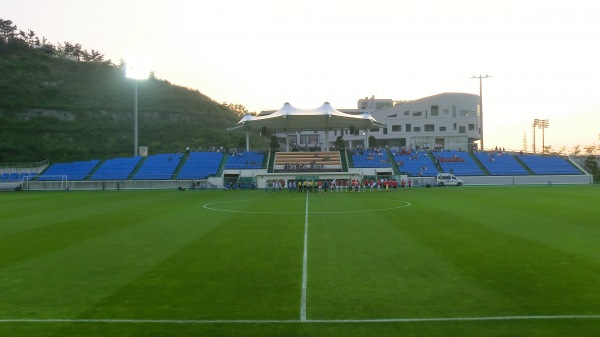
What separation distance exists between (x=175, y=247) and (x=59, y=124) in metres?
85.2

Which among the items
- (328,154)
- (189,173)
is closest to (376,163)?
(328,154)

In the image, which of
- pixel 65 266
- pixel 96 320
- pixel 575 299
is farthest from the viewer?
pixel 65 266

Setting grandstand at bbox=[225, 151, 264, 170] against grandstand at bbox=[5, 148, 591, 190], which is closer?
grandstand at bbox=[5, 148, 591, 190]

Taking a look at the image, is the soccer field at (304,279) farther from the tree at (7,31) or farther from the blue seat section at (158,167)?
the tree at (7,31)

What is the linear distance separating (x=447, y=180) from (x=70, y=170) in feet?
157

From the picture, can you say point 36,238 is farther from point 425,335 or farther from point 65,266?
point 425,335

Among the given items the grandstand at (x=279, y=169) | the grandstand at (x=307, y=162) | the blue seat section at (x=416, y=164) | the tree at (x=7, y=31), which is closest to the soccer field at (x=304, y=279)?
the grandstand at (x=279, y=169)

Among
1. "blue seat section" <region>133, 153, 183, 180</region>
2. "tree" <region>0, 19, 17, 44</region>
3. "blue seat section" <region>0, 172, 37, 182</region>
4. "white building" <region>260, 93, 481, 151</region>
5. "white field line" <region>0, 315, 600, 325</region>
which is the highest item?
"tree" <region>0, 19, 17, 44</region>

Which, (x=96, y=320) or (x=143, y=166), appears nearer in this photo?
(x=96, y=320)

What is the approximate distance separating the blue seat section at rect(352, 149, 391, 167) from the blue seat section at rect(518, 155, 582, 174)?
19364mm

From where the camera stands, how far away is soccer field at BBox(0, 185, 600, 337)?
277 inches

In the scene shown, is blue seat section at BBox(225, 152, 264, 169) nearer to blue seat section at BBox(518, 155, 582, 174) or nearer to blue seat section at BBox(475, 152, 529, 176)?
blue seat section at BBox(475, 152, 529, 176)

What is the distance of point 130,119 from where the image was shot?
3939 inches

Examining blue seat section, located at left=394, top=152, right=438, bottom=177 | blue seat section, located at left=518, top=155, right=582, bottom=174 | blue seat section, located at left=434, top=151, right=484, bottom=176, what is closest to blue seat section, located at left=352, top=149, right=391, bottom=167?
blue seat section, located at left=394, top=152, right=438, bottom=177
